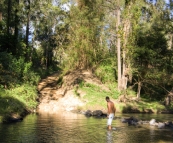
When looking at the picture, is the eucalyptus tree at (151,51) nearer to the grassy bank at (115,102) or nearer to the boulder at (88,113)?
the grassy bank at (115,102)

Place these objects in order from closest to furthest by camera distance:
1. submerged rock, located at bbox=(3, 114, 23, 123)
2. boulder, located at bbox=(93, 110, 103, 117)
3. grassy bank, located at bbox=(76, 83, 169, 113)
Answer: submerged rock, located at bbox=(3, 114, 23, 123) → boulder, located at bbox=(93, 110, 103, 117) → grassy bank, located at bbox=(76, 83, 169, 113)

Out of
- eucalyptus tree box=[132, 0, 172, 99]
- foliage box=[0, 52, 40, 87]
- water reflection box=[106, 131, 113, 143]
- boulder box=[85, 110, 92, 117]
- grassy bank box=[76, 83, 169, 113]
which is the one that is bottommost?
water reflection box=[106, 131, 113, 143]

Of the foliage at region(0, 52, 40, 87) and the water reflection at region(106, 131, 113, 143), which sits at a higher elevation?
the foliage at region(0, 52, 40, 87)

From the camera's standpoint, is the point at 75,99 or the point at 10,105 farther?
the point at 75,99

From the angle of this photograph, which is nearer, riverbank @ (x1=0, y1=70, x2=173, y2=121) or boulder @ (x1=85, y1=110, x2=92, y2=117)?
riverbank @ (x1=0, y1=70, x2=173, y2=121)

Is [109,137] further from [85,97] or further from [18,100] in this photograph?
[85,97]

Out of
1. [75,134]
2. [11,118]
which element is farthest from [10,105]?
[75,134]

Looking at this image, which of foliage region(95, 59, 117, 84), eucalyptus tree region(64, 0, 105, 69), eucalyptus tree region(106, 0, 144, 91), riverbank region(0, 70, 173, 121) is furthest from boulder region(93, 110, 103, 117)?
eucalyptus tree region(64, 0, 105, 69)

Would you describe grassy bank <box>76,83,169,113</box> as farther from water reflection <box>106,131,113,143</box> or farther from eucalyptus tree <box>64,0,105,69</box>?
water reflection <box>106,131,113,143</box>

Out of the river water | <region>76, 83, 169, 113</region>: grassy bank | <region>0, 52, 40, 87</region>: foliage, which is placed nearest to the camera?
the river water

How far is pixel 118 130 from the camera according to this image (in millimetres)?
15727

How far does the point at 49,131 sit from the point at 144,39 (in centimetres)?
1930

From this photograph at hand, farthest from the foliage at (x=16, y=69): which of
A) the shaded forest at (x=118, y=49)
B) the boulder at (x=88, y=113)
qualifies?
the boulder at (x=88, y=113)

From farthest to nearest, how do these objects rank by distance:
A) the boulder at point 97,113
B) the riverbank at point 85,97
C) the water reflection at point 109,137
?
the riverbank at point 85,97
the boulder at point 97,113
the water reflection at point 109,137
